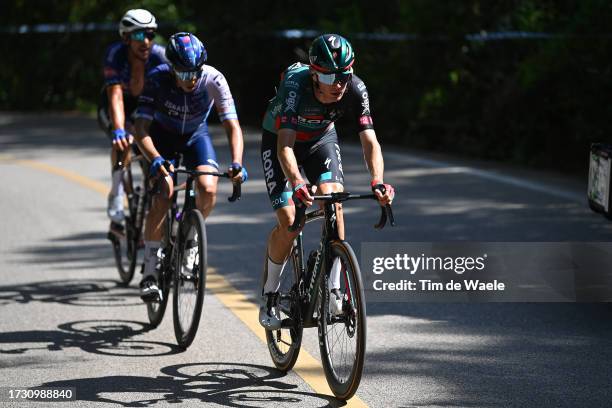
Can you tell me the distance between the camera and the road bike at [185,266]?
7004mm

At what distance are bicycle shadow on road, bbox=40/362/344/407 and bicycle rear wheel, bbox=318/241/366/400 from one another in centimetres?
14

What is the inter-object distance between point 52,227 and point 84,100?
58.1 feet

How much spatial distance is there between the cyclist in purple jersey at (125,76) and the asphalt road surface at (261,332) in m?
0.94

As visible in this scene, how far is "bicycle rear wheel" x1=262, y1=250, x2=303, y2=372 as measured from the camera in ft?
21.1

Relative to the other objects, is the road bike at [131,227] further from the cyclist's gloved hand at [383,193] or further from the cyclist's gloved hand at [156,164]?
the cyclist's gloved hand at [383,193]

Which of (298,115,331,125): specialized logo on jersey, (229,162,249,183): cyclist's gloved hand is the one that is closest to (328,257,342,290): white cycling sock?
(298,115,331,125): specialized logo on jersey

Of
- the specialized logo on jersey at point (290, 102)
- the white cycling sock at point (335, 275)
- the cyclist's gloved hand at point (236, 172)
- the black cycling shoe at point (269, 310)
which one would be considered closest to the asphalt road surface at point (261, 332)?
the black cycling shoe at point (269, 310)

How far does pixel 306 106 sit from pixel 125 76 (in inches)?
131

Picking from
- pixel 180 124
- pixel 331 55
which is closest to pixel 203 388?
pixel 331 55

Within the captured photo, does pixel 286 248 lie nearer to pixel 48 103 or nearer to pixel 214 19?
pixel 214 19

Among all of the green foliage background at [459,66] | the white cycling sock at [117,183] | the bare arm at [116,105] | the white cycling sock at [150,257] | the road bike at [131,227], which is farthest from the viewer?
the green foliage background at [459,66]

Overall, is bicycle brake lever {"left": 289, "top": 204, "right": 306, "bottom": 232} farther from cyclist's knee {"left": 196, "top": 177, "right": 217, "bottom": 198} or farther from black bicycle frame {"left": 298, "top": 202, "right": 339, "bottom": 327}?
cyclist's knee {"left": 196, "top": 177, "right": 217, "bottom": 198}

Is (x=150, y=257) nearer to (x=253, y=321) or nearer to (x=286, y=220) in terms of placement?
(x=253, y=321)

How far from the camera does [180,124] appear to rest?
7.94 meters
